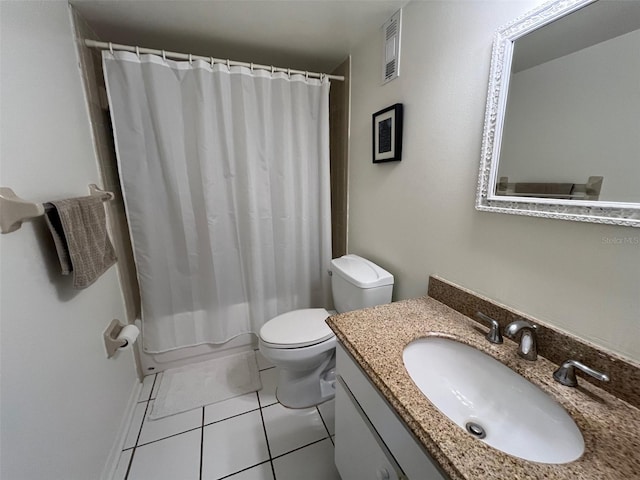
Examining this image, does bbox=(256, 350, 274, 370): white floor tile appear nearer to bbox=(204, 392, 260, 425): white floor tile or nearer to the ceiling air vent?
bbox=(204, 392, 260, 425): white floor tile

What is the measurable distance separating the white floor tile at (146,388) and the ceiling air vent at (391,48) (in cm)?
229

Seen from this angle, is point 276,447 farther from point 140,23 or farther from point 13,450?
point 140,23

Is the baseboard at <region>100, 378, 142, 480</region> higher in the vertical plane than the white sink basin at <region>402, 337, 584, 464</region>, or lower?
lower

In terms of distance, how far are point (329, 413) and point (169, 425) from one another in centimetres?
88

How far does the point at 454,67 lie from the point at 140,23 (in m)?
1.53

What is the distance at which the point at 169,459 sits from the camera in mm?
1227

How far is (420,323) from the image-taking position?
0.93m

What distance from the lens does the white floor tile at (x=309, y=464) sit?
115 cm

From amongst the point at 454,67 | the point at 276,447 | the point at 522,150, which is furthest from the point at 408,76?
the point at 276,447

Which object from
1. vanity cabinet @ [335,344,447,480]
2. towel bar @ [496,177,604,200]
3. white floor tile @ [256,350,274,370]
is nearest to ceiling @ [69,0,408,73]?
towel bar @ [496,177,604,200]

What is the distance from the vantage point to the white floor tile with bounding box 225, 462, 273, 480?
1144 millimetres

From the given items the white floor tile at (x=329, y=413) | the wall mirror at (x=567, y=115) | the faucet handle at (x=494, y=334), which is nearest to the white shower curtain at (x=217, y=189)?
the white floor tile at (x=329, y=413)

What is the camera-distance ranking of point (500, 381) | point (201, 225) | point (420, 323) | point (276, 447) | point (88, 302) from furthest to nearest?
point (201, 225) → point (276, 447) → point (88, 302) → point (420, 323) → point (500, 381)

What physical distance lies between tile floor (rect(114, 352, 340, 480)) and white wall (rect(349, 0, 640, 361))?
2.84 feet
